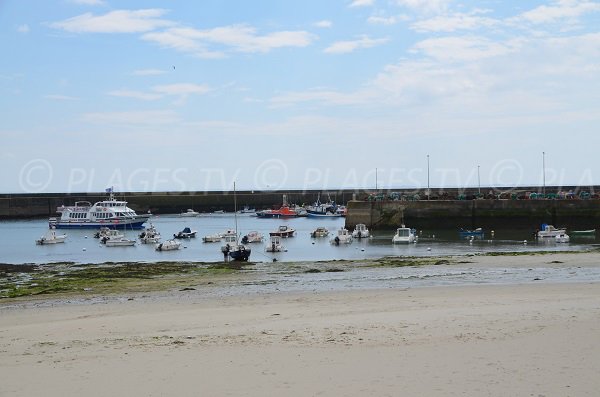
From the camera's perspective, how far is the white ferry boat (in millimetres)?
74938

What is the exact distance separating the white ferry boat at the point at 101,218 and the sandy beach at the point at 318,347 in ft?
194

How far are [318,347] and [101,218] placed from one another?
69.2 meters

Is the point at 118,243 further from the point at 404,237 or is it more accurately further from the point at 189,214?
the point at 189,214

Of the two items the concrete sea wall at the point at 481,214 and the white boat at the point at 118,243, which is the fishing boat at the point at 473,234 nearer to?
the concrete sea wall at the point at 481,214

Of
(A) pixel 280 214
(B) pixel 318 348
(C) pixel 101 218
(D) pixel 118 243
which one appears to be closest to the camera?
(B) pixel 318 348

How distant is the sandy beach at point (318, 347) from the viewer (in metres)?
8.50

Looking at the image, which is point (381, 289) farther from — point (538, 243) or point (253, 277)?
point (538, 243)

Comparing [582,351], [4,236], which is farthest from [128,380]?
[4,236]

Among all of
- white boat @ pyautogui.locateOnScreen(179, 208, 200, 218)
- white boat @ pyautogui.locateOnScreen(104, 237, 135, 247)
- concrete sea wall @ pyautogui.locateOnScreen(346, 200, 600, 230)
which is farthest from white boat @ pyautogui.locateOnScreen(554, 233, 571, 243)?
white boat @ pyautogui.locateOnScreen(179, 208, 200, 218)

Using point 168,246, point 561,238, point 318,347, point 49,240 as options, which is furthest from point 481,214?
point 318,347

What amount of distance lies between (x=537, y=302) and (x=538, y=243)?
29.2 meters

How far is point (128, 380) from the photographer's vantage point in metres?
8.93

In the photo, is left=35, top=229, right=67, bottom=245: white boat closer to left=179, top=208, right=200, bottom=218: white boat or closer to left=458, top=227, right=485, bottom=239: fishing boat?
left=458, top=227, right=485, bottom=239: fishing boat

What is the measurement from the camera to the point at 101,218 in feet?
252
